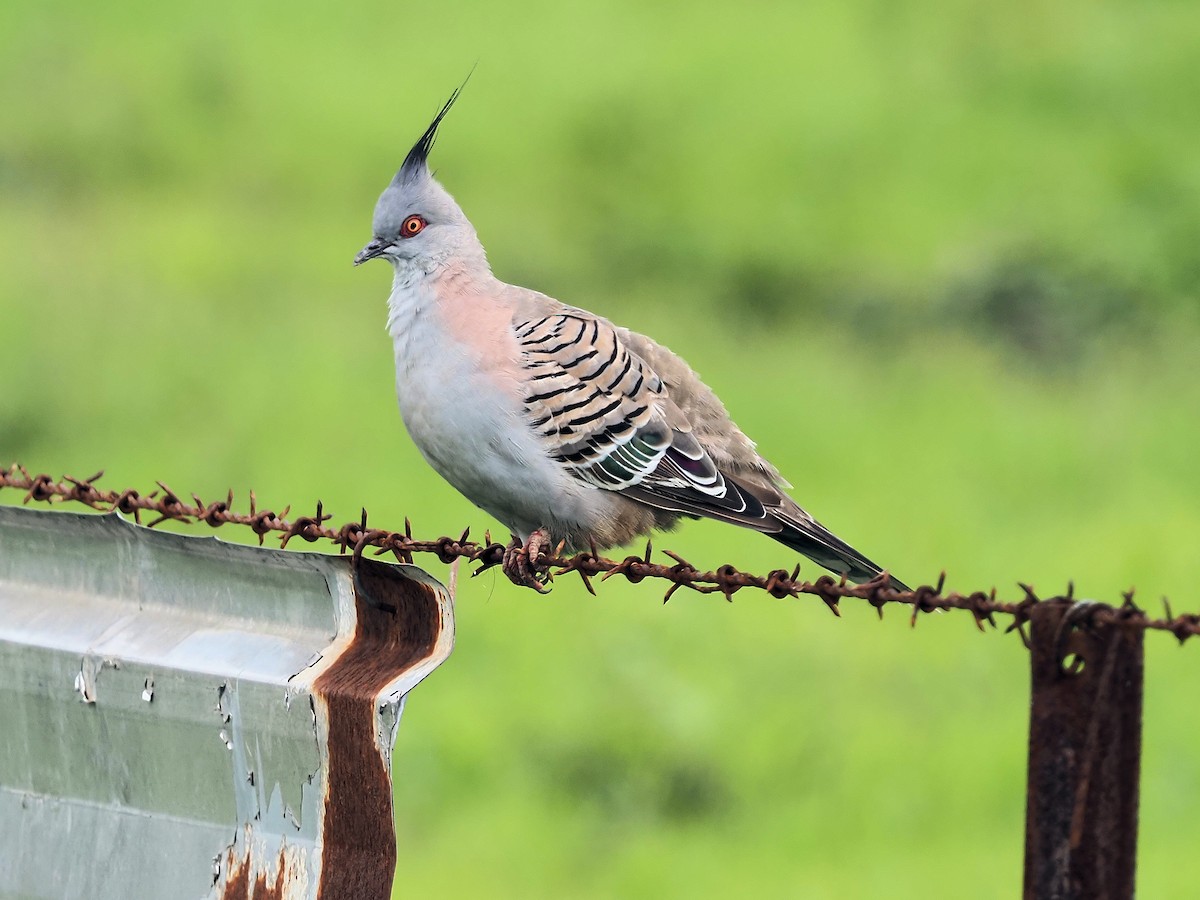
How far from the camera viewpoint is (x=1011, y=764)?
8.40 meters

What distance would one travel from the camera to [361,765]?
2814mm

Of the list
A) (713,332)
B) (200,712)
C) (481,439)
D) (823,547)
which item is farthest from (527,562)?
(713,332)

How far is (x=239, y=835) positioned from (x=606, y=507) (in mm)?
1838

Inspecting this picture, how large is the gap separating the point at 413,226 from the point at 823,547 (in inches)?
59.8

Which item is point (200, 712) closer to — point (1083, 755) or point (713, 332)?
point (1083, 755)

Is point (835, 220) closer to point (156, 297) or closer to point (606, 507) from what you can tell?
point (156, 297)

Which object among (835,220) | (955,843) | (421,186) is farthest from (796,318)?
(421,186)

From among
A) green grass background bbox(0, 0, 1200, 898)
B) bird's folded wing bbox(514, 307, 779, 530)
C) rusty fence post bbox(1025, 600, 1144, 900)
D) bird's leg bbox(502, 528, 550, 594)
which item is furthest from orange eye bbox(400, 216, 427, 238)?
green grass background bbox(0, 0, 1200, 898)

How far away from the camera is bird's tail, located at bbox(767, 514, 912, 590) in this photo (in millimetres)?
4410

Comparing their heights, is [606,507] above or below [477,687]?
below

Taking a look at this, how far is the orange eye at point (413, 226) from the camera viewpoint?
4.90m

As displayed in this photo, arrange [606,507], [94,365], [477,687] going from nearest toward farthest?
[606,507], [477,687], [94,365]

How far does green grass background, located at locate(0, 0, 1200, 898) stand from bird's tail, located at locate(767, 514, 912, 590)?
3.21 meters

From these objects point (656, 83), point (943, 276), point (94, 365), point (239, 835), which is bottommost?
point (239, 835)
